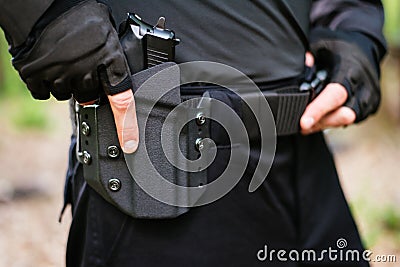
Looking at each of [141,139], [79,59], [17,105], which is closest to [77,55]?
[79,59]

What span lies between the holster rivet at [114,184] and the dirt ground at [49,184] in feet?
7.22

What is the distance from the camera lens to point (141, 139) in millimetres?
1216

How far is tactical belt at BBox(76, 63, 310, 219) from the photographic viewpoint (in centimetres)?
119

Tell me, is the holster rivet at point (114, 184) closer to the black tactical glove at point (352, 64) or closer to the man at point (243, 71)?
the man at point (243, 71)

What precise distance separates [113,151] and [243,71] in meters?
0.36

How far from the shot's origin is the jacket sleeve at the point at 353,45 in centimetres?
155

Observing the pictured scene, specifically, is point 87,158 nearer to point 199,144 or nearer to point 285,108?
point 199,144

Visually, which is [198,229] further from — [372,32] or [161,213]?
[372,32]

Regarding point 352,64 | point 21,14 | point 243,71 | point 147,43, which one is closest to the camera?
point 21,14

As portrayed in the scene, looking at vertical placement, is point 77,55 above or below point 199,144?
above

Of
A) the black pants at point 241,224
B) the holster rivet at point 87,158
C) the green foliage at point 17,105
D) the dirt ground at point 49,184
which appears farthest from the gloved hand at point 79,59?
the green foliage at point 17,105

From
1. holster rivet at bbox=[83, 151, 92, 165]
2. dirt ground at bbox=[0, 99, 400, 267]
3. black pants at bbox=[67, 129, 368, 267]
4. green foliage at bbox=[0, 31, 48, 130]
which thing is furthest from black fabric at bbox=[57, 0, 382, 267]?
green foliage at bbox=[0, 31, 48, 130]

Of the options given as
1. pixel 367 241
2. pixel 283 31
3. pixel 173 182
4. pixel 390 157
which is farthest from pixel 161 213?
pixel 390 157

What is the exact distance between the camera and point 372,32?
169 centimetres
